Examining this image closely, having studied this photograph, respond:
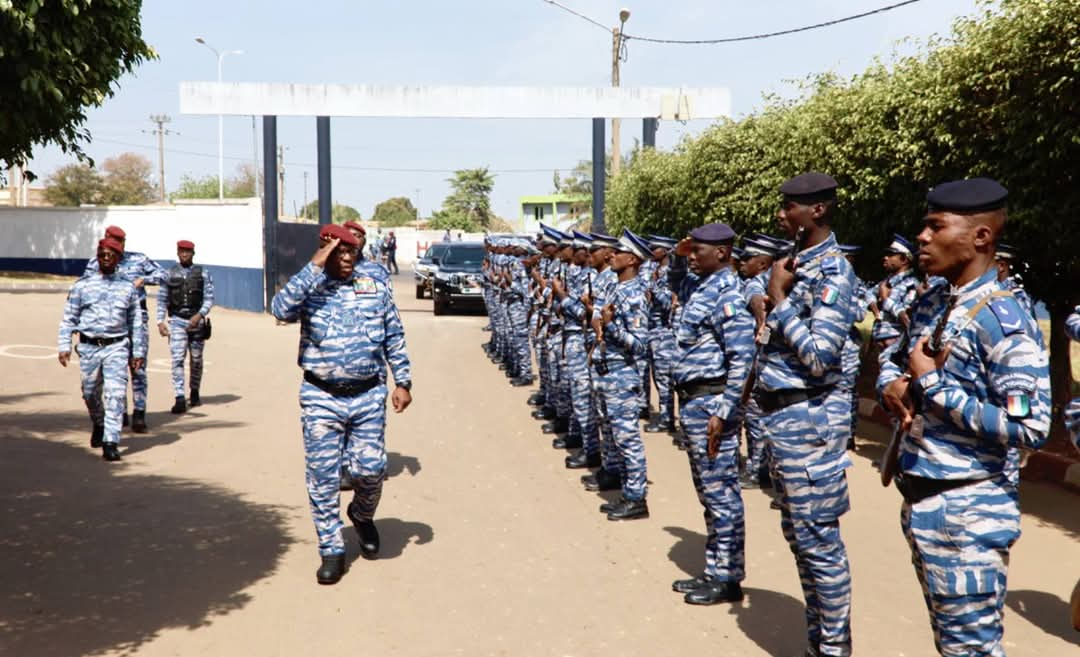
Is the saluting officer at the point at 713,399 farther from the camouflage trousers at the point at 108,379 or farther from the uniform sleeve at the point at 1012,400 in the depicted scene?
the camouflage trousers at the point at 108,379

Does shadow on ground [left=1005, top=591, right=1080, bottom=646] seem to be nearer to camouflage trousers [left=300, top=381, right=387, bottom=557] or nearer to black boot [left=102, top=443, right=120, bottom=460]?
camouflage trousers [left=300, top=381, right=387, bottom=557]

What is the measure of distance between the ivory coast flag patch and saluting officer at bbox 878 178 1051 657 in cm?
1

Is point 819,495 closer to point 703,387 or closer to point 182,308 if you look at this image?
point 703,387

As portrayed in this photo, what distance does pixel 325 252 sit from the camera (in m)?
6.08

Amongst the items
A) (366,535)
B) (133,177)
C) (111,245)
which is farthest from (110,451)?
(133,177)

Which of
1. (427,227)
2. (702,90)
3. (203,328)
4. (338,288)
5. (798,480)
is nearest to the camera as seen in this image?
(798,480)

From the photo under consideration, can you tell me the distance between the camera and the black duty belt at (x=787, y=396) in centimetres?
444

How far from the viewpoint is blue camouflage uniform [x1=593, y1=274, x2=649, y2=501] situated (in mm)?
7480

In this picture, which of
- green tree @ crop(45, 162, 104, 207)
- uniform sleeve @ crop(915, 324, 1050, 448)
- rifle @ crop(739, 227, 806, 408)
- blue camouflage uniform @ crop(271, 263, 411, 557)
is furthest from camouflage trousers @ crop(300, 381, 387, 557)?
green tree @ crop(45, 162, 104, 207)

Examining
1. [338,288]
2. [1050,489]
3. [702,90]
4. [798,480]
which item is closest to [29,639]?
[338,288]

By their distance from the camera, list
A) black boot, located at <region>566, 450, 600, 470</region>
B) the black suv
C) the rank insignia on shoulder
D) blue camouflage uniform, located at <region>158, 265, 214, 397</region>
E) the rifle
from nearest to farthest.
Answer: the rifle
the rank insignia on shoulder
black boot, located at <region>566, 450, 600, 470</region>
blue camouflage uniform, located at <region>158, 265, 214, 397</region>
the black suv

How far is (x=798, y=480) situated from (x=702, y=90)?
23.8 m

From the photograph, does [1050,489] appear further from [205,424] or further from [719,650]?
[205,424]

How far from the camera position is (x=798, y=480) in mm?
4406
